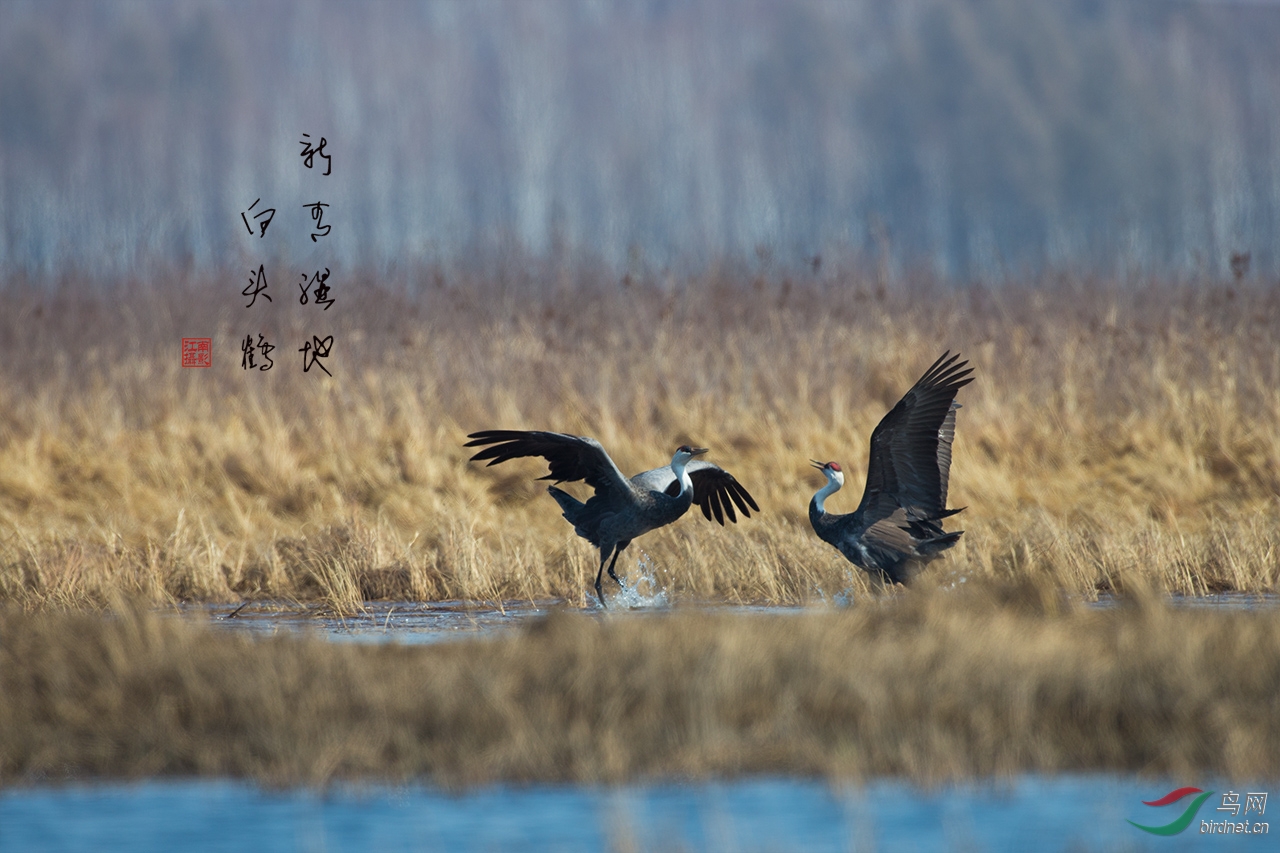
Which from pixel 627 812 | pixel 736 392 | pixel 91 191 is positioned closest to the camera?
pixel 627 812

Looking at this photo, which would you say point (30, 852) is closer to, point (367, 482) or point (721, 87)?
Answer: point (367, 482)

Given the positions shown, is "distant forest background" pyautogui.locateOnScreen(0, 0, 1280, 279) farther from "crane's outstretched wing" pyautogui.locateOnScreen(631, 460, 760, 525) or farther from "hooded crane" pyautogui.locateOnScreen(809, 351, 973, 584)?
"hooded crane" pyautogui.locateOnScreen(809, 351, 973, 584)

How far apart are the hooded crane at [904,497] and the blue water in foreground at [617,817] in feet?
11.6

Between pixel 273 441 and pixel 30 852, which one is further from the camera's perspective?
pixel 273 441

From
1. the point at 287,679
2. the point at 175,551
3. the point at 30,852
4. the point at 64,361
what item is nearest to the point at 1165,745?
the point at 287,679

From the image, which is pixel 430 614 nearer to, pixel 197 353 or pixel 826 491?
pixel 826 491

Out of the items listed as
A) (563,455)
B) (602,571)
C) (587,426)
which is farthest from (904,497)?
(587,426)

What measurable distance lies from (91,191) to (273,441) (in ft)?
178

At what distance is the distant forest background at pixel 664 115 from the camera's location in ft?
208

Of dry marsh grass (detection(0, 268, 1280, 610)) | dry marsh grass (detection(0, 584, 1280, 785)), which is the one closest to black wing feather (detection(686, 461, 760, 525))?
dry marsh grass (detection(0, 268, 1280, 610))

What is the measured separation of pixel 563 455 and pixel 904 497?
1967 mm

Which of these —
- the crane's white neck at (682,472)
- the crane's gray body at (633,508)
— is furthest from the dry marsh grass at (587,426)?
the crane's white neck at (682,472)

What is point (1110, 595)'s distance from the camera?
9.67 meters

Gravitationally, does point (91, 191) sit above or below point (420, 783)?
above
